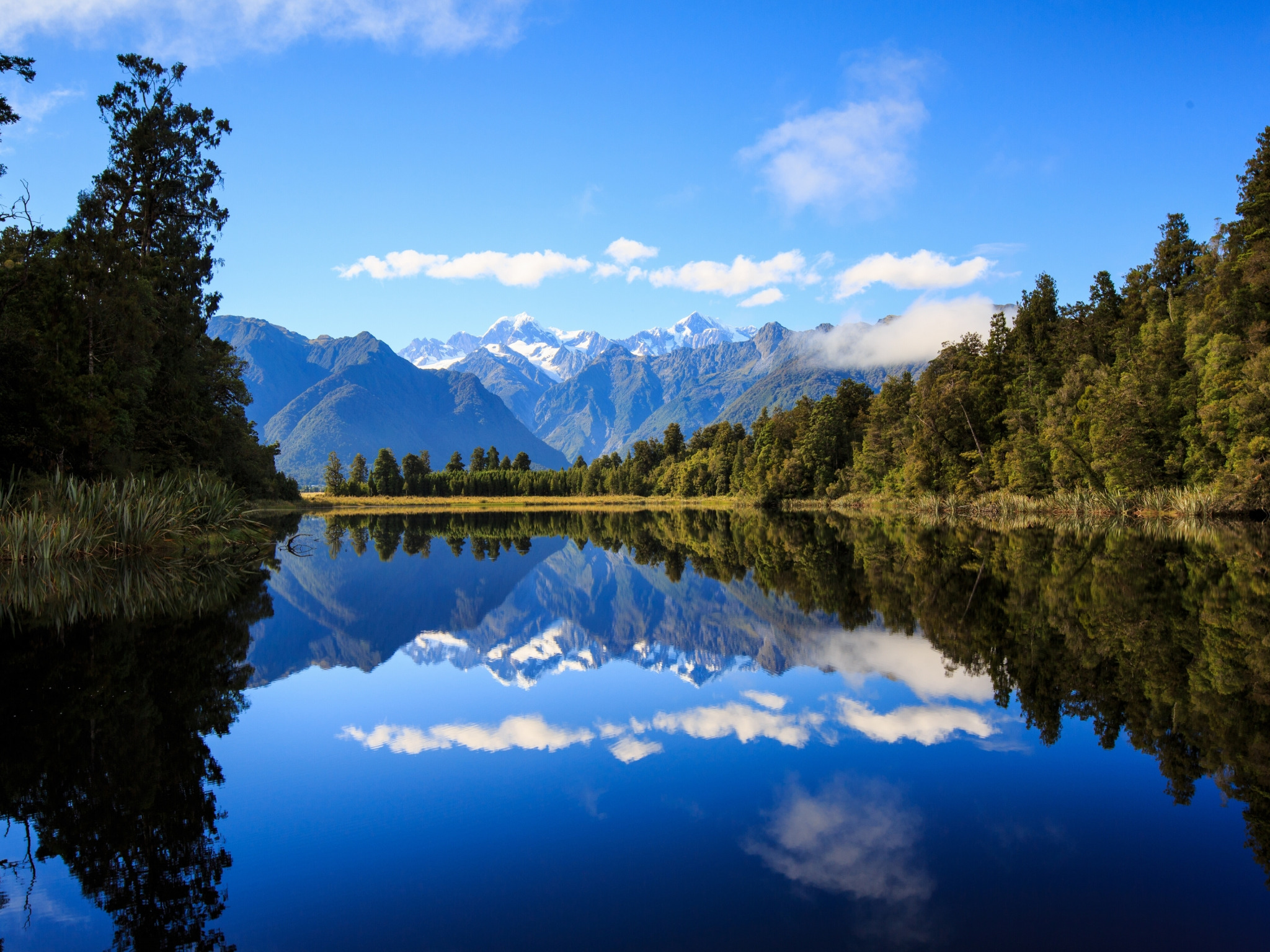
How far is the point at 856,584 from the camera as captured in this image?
1956 cm

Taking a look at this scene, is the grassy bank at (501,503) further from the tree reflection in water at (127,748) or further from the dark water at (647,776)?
the tree reflection in water at (127,748)

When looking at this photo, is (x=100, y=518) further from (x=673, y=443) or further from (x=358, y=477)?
(x=673, y=443)

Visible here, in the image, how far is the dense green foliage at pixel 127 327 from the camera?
22.8 m

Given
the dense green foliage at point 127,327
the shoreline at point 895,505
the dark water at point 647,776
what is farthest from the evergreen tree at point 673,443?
the dark water at point 647,776

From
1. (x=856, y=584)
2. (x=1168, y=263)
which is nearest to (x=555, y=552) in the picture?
(x=856, y=584)

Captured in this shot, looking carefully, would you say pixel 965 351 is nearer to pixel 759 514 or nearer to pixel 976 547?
pixel 759 514

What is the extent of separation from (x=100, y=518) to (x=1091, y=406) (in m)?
58.3

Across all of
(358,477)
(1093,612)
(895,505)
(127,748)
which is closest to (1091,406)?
(895,505)

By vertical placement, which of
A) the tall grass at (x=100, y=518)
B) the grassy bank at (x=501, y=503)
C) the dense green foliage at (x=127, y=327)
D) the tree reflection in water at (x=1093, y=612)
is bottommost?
the grassy bank at (x=501, y=503)

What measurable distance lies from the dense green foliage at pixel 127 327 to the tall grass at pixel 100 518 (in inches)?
63.7

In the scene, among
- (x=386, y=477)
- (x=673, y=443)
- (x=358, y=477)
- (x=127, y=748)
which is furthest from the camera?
(x=673, y=443)

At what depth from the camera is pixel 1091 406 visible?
51.9 meters

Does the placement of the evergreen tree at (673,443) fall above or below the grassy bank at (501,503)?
above

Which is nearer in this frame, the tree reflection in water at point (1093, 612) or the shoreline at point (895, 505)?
the tree reflection in water at point (1093, 612)
